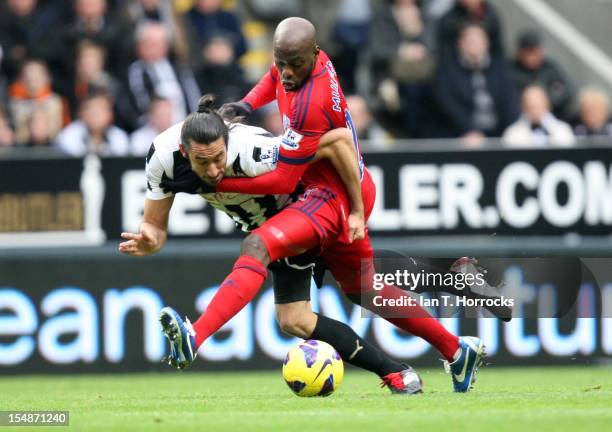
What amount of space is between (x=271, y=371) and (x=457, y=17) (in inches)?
192

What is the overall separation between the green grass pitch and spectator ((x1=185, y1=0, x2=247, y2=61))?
5.18 m

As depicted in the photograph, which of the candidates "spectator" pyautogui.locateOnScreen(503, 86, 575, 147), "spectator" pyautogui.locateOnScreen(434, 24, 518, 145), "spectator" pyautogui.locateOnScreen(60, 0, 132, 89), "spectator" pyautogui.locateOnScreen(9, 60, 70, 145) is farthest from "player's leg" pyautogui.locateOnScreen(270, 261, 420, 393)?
"spectator" pyautogui.locateOnScreen(60, 0, 132, 89)

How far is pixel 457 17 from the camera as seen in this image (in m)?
15.5

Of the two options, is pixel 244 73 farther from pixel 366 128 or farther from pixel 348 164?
pixel 348 164

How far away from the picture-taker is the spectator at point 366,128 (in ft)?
44.2

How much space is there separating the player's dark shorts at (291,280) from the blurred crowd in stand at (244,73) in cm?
482

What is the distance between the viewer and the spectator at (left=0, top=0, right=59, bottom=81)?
574 inches

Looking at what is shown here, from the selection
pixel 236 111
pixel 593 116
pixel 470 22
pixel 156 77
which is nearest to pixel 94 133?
pixel 156 77

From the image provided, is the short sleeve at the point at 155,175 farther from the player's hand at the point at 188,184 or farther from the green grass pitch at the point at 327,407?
the green grass pitch at the point at 327,407

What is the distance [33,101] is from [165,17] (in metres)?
2.19

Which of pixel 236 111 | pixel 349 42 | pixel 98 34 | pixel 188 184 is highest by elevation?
pixel 98 34

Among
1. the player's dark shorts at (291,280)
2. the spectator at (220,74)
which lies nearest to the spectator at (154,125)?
the spectator at (220,74)

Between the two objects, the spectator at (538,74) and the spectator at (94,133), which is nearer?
the spectator at (94,133)

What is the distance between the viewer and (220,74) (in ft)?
48.0
